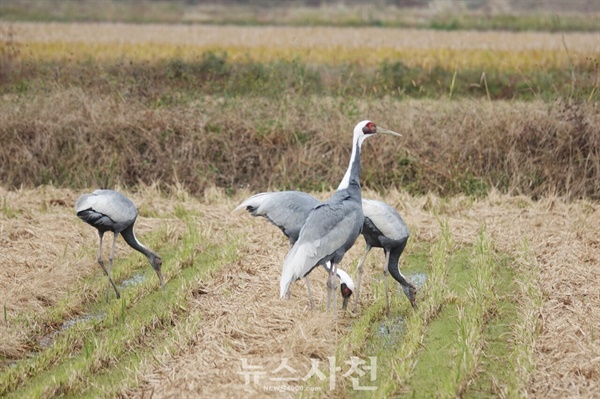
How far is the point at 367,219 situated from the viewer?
6621mm

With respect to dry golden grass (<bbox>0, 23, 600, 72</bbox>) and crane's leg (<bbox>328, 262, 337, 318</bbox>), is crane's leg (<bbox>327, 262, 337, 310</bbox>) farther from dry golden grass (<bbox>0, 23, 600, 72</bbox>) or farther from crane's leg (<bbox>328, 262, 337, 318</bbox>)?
dry golden grass (<bbox>0, 23, 600, 72</bbox>)

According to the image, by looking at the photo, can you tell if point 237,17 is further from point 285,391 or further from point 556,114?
point 285,391

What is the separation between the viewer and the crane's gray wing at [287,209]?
666cm

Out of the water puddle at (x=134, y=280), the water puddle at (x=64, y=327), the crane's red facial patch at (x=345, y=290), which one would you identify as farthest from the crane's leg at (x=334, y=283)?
the water puddle at (x=134, y=280)

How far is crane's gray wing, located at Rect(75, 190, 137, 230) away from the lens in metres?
7.02

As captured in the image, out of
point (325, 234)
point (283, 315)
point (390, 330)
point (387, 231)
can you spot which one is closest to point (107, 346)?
point (283, 315)

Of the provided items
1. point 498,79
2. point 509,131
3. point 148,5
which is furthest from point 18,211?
point 148,5

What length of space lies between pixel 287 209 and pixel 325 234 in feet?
2.01

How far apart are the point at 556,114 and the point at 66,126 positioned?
7078 mm

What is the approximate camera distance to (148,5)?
33.6m

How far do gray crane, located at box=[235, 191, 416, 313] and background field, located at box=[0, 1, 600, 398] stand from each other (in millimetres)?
457

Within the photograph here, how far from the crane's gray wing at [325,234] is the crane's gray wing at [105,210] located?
1782mm

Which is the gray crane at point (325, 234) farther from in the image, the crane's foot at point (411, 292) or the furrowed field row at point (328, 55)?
the furrowed field row at point (328, 55)

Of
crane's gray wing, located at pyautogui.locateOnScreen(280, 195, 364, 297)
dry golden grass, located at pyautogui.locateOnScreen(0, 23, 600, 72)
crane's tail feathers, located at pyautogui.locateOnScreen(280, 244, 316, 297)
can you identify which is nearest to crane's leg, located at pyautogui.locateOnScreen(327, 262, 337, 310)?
crane's gray wing, located at pyautogui.locateOnScreen(280, 195, 364, 297)
